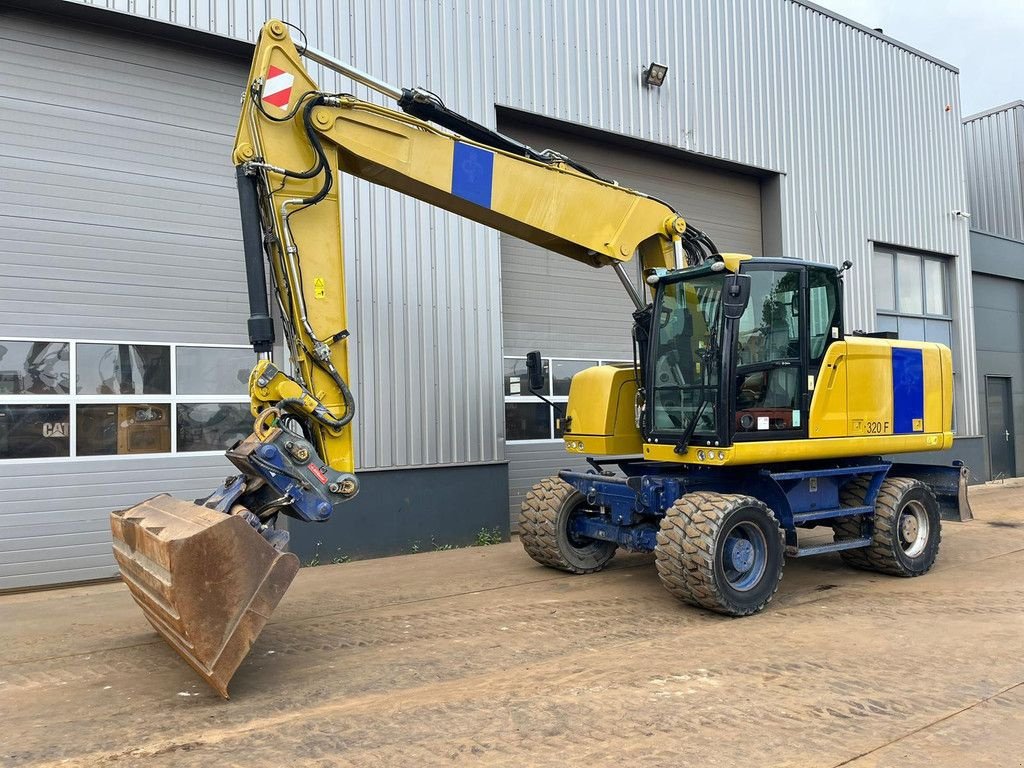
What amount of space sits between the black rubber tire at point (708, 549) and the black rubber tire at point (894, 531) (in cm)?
175

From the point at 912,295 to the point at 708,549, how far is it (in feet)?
42.6

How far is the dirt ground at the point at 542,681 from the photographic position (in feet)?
13.7

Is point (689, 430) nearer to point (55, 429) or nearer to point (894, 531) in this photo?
point (894, 531)

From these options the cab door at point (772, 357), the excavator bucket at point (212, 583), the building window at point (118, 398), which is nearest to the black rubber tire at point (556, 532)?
the cab door at point (772, 357)

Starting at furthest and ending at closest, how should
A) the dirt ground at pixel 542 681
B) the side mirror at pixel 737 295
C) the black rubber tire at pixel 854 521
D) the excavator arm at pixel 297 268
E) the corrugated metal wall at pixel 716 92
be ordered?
the corrugated metal wall at pixel 716 92
the black rubber tire at pixel 854 521
the side mirror at pixel 737 295
the excavator arm at pixel 297 268
the dirt ground at pixel 542 681

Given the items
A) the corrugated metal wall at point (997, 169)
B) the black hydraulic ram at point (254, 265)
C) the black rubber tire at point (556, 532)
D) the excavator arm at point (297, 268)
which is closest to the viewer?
the excavator arm at point (297, 268)

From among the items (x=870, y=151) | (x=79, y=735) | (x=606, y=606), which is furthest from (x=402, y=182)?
(x=870, y=151)

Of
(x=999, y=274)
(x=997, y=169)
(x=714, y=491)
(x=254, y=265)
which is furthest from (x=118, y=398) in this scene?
(x=997, y=169)

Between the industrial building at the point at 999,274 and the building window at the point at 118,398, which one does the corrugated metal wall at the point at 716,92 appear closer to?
the industrial building at the point at 999,274

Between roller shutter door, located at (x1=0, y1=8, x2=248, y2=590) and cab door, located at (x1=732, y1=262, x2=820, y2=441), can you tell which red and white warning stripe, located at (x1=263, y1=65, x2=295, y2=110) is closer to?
roller shutter door, located at (x1=0, y1=8, x2=248, y2=590)

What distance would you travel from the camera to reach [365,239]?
32.9 feet

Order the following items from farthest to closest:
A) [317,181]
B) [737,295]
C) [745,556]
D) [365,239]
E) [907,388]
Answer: [365,239], [907,388], [745,556], [737,295], [317,181]

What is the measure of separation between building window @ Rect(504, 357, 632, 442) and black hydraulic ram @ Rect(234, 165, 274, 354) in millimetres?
5864

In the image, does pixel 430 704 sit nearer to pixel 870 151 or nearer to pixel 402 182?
pixel 402 182
